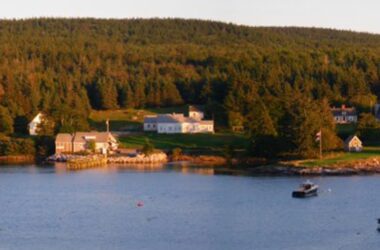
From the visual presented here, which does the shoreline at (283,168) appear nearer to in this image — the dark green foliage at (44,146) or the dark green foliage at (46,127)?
the dark green foliage at (44,146)

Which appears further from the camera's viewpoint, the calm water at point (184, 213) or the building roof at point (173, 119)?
the building roof at point (173, 119)

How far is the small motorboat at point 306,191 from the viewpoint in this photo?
5688 centimetres

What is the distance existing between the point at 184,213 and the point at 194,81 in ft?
230

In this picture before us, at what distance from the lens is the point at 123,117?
110000mm

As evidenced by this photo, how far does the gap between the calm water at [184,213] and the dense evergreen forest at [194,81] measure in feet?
54.9

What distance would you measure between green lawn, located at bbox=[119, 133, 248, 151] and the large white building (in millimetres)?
2256

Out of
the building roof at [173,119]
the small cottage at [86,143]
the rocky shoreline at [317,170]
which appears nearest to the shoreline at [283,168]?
the rocky shoreline at [317,170]

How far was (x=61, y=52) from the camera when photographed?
145 m

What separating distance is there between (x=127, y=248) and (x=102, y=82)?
7914 cm

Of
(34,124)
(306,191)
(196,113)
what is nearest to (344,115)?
(196,113)

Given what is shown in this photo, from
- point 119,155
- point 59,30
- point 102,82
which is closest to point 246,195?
point 119,155

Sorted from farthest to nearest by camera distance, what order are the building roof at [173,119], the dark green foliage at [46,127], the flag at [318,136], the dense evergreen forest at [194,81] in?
1. the building roof at [173,119]
2. the dark green foliage at [46,127]
3. the dense evergreen forest at [194,81]
4. the flag at [318,136]

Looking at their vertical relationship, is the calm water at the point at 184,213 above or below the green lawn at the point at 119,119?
below

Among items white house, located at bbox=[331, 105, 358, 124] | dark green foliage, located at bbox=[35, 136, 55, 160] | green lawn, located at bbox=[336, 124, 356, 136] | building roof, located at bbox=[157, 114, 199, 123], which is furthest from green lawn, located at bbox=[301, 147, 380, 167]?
dark green foliage, located at bbox=[35, 136, 55, 160]
